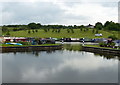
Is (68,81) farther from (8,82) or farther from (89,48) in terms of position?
(89,48)

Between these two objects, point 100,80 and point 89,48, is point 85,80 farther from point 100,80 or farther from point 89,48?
point 89,48

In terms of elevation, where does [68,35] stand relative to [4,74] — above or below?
above

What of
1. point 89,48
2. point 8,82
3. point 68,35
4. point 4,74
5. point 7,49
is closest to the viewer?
point 8,82

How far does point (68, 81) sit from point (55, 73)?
100 inches

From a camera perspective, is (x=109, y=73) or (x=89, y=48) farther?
(x=89, y=48)

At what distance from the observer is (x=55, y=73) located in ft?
53.6

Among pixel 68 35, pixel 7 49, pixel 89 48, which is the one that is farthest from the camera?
pixel 68 35

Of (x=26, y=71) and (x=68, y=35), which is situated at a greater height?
(x=68, y=35)

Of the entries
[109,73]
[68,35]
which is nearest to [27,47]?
[109,73]

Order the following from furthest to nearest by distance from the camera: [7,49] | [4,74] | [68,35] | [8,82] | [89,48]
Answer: [68,35], [89,48], [7,49], [4,74], [8,82]

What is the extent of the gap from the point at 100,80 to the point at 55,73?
4225mm

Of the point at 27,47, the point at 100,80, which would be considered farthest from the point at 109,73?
the point at 27,47

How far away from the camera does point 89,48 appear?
38.9 meters

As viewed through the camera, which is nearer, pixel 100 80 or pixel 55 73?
pixel 100 80
